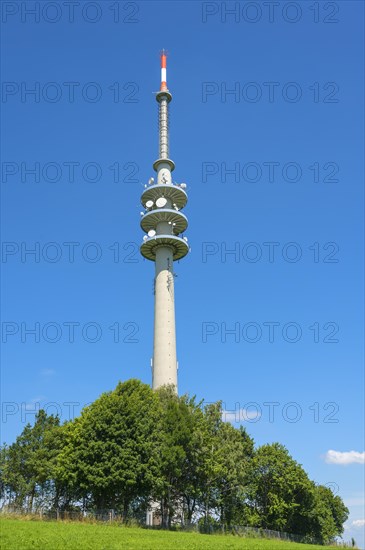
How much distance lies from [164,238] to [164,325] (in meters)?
13.6

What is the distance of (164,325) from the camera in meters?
69.5

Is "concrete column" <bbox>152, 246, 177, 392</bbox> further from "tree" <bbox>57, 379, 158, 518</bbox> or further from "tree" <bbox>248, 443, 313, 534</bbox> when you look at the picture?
"tree" <bbox>57, 379, 158, 518</bbox>

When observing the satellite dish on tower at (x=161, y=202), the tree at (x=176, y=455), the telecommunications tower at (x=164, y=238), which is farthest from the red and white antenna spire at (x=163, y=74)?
the tree at (x=176, y=455)

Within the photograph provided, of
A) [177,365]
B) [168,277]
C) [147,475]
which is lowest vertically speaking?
[147,475]

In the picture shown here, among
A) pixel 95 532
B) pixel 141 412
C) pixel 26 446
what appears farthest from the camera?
pixel 26 446

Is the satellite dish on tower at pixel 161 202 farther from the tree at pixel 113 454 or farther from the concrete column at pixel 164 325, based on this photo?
the tree at pixel 113 454

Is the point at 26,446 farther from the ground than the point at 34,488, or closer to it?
farther from the ground

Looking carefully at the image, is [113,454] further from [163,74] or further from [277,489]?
[163,74]

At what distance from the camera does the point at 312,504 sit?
68.2 metres

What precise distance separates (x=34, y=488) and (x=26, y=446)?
4.98 m

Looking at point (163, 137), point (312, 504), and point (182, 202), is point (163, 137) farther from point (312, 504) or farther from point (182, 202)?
point (312, 504)

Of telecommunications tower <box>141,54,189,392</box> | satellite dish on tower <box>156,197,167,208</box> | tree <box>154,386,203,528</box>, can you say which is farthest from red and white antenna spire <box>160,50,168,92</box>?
tree <box>154,386,203,528</box>

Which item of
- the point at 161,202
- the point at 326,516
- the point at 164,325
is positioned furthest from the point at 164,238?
the point at 326,516

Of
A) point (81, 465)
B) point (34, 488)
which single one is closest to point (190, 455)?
point (81, 465)
